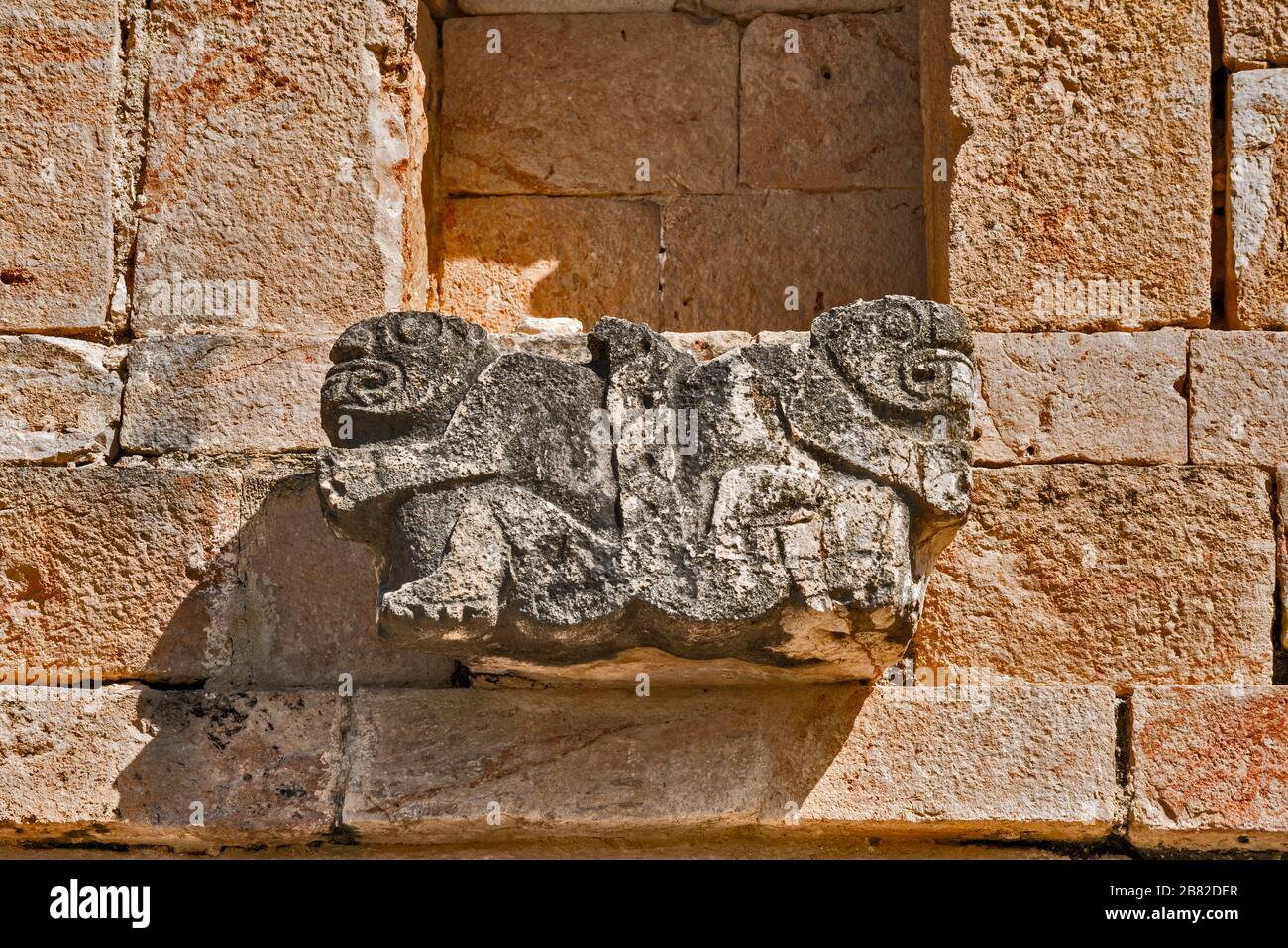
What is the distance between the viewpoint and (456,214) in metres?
4.66

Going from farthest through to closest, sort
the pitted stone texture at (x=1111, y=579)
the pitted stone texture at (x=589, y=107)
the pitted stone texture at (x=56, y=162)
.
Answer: the pitted stone texture at (x=589, y=107) → the pitted stone texture at (x=56, y=162) → the pitted stone texture at (x=1111, y=579)

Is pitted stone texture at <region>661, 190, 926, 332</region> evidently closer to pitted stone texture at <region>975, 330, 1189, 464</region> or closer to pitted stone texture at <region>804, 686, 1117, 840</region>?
pitted stone texture at <region>975, 330, 1189, 464</region>

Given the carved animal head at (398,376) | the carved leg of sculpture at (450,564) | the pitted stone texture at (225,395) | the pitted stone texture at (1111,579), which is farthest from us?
the pitted stone texture at (225,395)

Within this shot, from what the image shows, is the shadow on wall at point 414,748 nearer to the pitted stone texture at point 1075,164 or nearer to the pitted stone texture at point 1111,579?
the pitted stone texture at point 1111,579

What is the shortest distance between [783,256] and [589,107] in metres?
0.64

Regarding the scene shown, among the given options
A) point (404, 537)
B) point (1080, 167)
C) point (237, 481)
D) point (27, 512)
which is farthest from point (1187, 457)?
point (27, 512)

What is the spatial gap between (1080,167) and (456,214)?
158 centimetres

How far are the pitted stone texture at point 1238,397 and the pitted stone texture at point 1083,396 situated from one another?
1.5 inches

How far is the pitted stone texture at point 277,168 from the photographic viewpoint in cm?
405

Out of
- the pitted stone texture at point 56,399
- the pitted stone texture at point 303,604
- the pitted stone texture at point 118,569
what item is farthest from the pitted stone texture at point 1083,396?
the pitted stone texture at point 56,399

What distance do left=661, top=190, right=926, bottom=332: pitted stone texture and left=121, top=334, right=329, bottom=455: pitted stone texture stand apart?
106 centimetres

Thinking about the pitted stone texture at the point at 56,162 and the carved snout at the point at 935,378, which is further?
the pitted stone texture at the point at 56,162

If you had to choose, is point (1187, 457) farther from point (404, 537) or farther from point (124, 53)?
point (124, 53)

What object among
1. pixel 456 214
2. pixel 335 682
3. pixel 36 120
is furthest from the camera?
pixel 456 214
